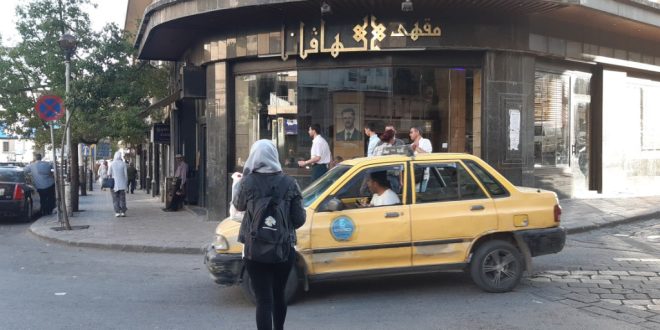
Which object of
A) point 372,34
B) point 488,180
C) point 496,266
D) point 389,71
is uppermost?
point 372,34

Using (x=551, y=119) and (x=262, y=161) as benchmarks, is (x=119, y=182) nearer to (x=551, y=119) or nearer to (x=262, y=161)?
(x=551, y=119)

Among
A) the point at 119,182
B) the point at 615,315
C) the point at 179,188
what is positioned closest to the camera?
the point at 615,315

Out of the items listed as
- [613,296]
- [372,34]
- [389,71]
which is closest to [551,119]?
[389,71]

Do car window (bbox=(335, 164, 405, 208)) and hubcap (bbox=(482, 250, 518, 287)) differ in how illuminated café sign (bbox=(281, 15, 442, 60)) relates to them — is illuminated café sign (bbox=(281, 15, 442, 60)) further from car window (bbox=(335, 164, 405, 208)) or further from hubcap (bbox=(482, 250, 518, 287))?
hubcap (bbox=(482, 250, 518, 287))

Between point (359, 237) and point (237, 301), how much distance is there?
1583 mm

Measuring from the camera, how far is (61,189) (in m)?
12.8

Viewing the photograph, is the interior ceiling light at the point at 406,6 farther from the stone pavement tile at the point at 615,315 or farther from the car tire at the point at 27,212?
the car tire at the point at 27,212

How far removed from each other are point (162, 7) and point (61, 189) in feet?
15.4

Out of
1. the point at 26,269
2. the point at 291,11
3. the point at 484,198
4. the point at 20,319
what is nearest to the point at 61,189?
the point at 26,269

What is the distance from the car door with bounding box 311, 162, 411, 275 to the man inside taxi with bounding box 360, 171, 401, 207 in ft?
0.30

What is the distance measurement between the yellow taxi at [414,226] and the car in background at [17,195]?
1058 cm

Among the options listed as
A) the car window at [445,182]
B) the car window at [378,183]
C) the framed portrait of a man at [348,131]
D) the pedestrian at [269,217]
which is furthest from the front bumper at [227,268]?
the framed portrait of a man at [348,131]

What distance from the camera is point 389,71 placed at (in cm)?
1295

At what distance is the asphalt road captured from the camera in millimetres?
5594
